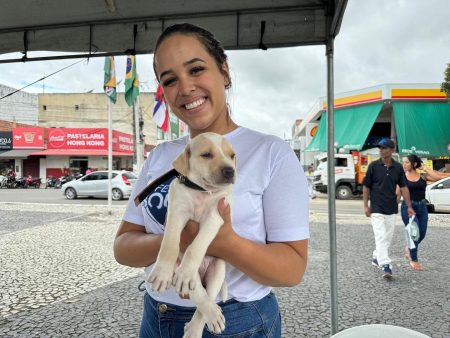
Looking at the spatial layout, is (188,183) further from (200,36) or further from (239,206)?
(200,36)

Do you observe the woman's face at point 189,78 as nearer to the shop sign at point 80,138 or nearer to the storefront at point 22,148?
the shop sign at point 80,138

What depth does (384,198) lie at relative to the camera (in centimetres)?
598

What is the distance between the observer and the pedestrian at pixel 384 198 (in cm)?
587

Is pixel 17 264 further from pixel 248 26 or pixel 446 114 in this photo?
pixel 446 114

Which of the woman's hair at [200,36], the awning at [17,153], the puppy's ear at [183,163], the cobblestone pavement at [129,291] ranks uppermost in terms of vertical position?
the awning at [17,153]

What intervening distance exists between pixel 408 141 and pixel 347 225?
1117 centimetres

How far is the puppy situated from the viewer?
97cm

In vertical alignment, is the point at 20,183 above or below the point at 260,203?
below

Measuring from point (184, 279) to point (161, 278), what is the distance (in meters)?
0.06

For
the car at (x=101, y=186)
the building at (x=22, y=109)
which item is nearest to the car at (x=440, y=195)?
the car at (x=101, y=186)

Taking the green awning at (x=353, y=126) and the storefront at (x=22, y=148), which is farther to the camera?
the storefront at (x=22, y=148)

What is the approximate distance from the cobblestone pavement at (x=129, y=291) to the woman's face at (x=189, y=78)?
11.1 feet

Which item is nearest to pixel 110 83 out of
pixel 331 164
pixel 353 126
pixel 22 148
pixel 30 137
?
pixel 331 164

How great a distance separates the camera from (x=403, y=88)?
19969mm
